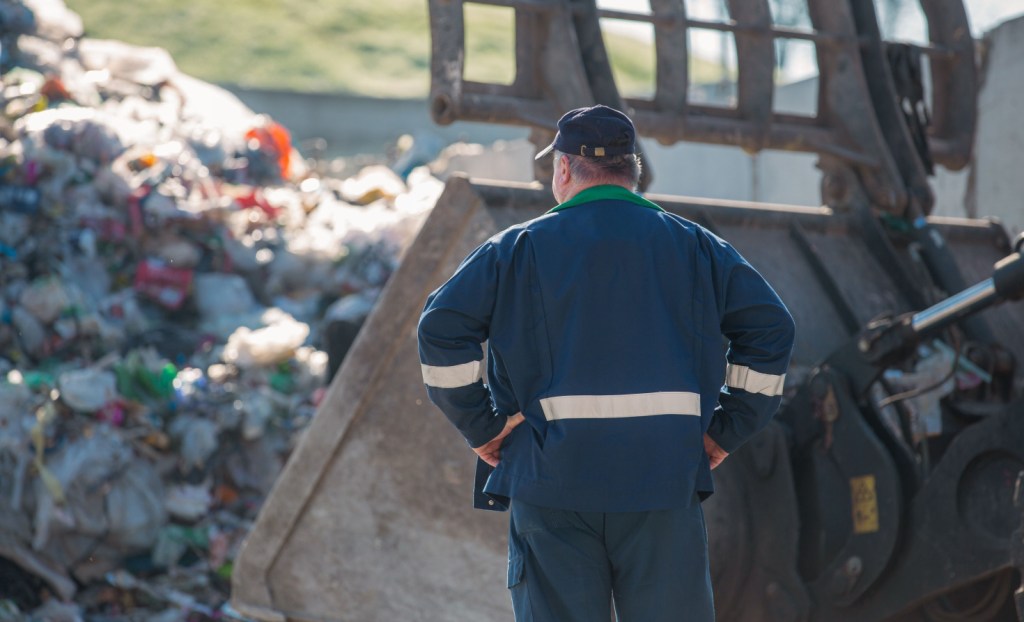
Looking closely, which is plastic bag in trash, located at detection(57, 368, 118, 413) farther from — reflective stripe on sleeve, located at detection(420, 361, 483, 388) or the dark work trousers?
the dark work trousers

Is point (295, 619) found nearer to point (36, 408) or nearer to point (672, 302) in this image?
point (672, 302)

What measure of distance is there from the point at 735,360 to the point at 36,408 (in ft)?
14.3

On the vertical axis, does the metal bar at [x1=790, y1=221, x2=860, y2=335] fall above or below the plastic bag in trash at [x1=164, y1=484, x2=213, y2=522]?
above

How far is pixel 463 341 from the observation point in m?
2.31

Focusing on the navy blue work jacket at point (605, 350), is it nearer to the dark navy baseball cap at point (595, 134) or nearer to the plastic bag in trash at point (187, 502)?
the dark navy baseball cap at point (595, 134)

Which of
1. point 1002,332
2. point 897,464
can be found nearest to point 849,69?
point 1002,332

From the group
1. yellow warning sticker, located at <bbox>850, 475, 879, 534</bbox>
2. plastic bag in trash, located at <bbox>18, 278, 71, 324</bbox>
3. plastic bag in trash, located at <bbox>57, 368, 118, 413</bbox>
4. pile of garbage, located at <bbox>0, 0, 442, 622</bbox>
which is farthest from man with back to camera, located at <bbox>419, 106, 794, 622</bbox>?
plastic bag in trash, located at <bbox>18, 278, 71, 324</bbox>

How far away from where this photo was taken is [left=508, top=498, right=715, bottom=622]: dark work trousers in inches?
86.9

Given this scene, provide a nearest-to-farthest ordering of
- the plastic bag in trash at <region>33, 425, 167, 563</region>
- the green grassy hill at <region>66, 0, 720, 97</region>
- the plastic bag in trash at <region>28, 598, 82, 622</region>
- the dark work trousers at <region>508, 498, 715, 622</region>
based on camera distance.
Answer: the dark work trousers at <region>508, 498, 715, 622</region> → the plastic bag in trash at <region>28, 598, 82, 622</region> → the plastic bag in trash at <region>33, 425, 167, 563</region> → the green grassy hill at <region>66, 0, 720, 97</region>

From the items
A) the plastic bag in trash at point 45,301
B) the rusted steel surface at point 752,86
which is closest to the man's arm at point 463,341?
the rusted steel surface at point 752,86

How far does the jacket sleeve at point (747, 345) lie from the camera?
2342mm

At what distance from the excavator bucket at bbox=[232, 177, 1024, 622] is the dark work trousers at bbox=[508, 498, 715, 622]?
128cm

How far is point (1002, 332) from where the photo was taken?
4.36 meters

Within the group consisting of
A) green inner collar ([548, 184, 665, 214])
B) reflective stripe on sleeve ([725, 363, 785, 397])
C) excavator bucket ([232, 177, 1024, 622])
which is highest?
green inner collar ([548, 184, 665, 214])
